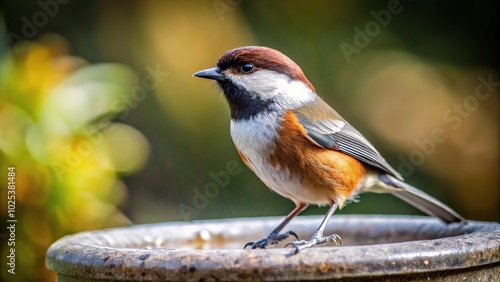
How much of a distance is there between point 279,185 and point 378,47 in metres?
2.81

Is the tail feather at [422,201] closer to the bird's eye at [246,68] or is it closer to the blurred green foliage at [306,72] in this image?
the bird's eye at [246,68]

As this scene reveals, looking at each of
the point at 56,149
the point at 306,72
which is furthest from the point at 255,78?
the point at 306,72

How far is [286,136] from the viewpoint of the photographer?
264cm

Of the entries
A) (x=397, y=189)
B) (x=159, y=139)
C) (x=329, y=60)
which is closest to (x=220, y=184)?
(x=159, y=139)

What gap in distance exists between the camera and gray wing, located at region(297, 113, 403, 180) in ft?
8.92

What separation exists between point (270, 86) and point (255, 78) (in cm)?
7

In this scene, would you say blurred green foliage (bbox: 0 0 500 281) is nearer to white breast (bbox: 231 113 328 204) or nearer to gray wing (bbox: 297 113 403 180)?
gray wing (bbox: 297 113 403 180)

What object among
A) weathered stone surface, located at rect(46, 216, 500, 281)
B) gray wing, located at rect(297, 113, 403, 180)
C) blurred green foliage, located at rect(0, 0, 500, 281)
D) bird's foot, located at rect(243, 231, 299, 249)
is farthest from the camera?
blurred green foliage, located at rect(0, 0, 500, 281)

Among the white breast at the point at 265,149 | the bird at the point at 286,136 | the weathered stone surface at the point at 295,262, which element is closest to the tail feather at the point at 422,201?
the bird at the point at 286,136

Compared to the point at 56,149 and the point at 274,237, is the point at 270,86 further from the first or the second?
the point at 56,149

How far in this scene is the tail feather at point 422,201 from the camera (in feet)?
9.05

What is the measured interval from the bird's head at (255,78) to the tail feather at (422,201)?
0.66 m

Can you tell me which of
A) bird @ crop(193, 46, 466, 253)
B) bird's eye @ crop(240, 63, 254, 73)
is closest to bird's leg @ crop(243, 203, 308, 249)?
bird @ crop(193, 46, 466, 253)

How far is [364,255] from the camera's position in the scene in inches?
66.7
